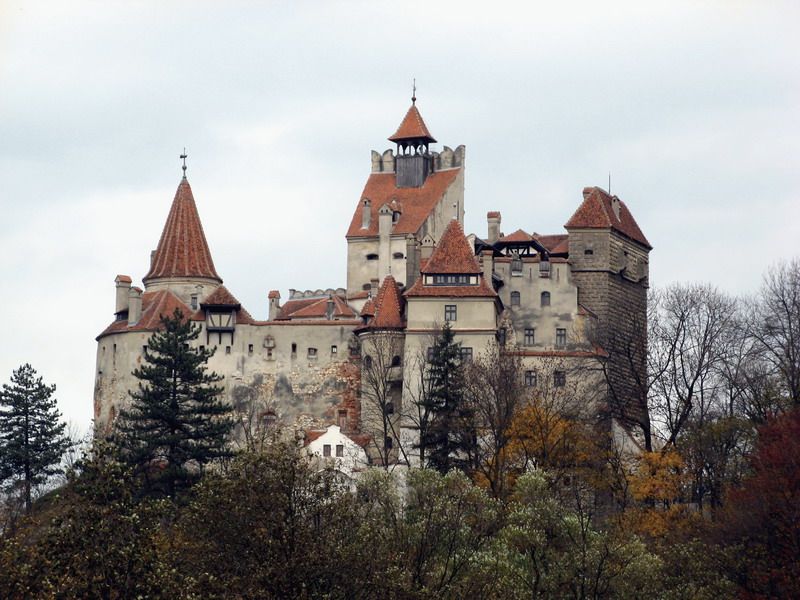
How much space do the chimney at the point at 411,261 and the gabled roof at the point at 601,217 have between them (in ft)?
26.5

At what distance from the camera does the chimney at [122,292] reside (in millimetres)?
96812

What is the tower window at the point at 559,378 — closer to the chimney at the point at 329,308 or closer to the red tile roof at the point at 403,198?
the chimney at the point at 329,308

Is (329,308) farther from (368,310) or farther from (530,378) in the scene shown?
(530,378)

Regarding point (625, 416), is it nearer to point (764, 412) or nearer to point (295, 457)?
point (764, 412)

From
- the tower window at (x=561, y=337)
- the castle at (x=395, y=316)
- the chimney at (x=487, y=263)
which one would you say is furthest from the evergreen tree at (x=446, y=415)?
the tower window at (x=561, y=337)

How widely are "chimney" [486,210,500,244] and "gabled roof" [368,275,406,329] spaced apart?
6938 millimetres

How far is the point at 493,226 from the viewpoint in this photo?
314ft

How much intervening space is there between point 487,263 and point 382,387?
289 inches

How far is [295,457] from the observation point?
4553 cm

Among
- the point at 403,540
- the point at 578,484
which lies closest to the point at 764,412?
the point at 578,484

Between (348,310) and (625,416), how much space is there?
16652 millimetres

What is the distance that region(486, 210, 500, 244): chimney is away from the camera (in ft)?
313

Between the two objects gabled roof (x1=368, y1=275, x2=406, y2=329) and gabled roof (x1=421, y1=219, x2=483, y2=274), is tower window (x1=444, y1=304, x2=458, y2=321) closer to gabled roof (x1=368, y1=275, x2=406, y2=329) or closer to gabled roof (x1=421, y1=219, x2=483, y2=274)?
gabled roof (x1=421, y1=219, x2=483, y2=274)

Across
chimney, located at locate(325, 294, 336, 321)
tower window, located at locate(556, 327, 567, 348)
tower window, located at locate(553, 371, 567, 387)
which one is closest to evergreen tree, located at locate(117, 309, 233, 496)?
chimney, located at locate(325, 294, 336, 321)
